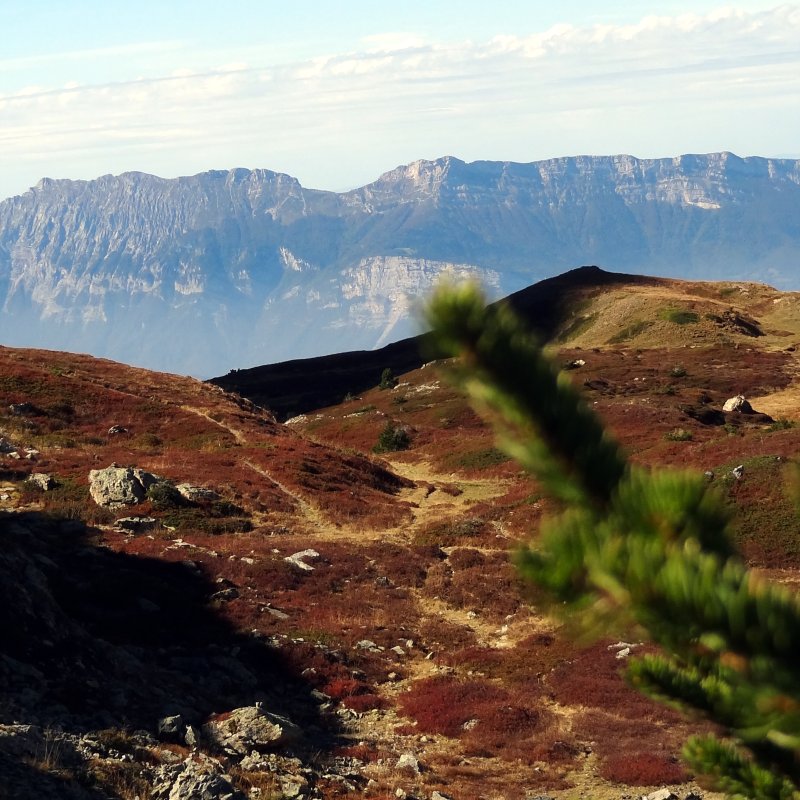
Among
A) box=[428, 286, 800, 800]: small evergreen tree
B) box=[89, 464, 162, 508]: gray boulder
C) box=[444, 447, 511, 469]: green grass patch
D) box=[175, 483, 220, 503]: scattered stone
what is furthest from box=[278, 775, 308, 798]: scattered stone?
box=[444, 447, 511, 469]: green grass patch

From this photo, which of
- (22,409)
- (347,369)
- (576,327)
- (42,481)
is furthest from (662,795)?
(347,369)

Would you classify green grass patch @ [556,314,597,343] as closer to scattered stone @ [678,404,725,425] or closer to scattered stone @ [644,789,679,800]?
scattered stone @ [678,404,725,425]

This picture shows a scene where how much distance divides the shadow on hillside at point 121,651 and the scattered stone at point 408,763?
1.75m

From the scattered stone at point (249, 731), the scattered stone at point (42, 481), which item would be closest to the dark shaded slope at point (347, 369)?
the scattered stone at point (42, 481)

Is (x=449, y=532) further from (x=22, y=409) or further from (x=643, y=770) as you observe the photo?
(x=22, y=409)

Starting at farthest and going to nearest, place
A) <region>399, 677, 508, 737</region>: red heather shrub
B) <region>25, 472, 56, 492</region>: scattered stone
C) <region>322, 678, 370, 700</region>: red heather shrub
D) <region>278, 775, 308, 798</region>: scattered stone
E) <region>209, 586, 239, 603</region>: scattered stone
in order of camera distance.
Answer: <region>25, 472, 56, 492</region>: scattered stone < <region>209, 586, 239, 603</region>: scattered stone < <region>322, 678, 370, 700</region>: red heather shrub < <region>399, 677, 508, 737</region>: red heather shrub < <region>278, 775, 308, 798</region>: scattered stone

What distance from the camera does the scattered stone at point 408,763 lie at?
16594 mm

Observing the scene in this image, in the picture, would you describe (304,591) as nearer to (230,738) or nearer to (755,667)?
(230,738)

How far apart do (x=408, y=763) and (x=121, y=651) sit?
285 inches

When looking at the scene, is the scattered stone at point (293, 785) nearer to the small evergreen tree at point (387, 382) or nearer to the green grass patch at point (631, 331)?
the small evergreen tree at point (387, 382)

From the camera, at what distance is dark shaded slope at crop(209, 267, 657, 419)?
3878 inches

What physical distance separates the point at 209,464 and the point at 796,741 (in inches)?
1626

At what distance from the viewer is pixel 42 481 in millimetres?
35344

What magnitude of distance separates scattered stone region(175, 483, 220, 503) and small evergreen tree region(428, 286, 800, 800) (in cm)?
3467
